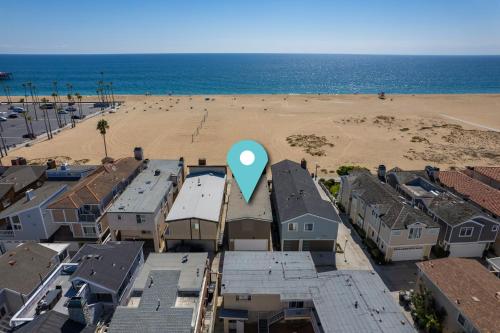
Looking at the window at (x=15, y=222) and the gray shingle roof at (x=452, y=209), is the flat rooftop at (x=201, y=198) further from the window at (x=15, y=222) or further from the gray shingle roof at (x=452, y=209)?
the gray shingle roof at (x=452, y=209)

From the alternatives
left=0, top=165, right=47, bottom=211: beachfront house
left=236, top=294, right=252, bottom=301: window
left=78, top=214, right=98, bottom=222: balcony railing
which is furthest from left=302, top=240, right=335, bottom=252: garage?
left=0, top=165, right=47, bottom=211: beachfront house

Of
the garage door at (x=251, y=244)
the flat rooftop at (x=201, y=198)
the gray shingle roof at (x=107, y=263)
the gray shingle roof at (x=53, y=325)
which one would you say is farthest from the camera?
the garage door at (x=251, y=244)

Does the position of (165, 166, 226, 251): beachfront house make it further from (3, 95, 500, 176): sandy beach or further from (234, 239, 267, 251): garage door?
(3, 95, 500, 176): sandy beach

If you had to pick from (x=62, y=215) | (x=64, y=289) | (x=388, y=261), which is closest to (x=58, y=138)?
(x=62, y=215)

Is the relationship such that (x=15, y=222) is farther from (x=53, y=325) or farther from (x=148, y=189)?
(x=53, y=325)

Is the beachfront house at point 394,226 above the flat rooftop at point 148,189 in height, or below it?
below

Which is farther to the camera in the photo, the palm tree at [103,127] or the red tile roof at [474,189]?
the palm tree at [103,127]

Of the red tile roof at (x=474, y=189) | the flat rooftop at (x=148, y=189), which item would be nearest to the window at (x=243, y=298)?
the flat rooftop at (x=148, y=189)
